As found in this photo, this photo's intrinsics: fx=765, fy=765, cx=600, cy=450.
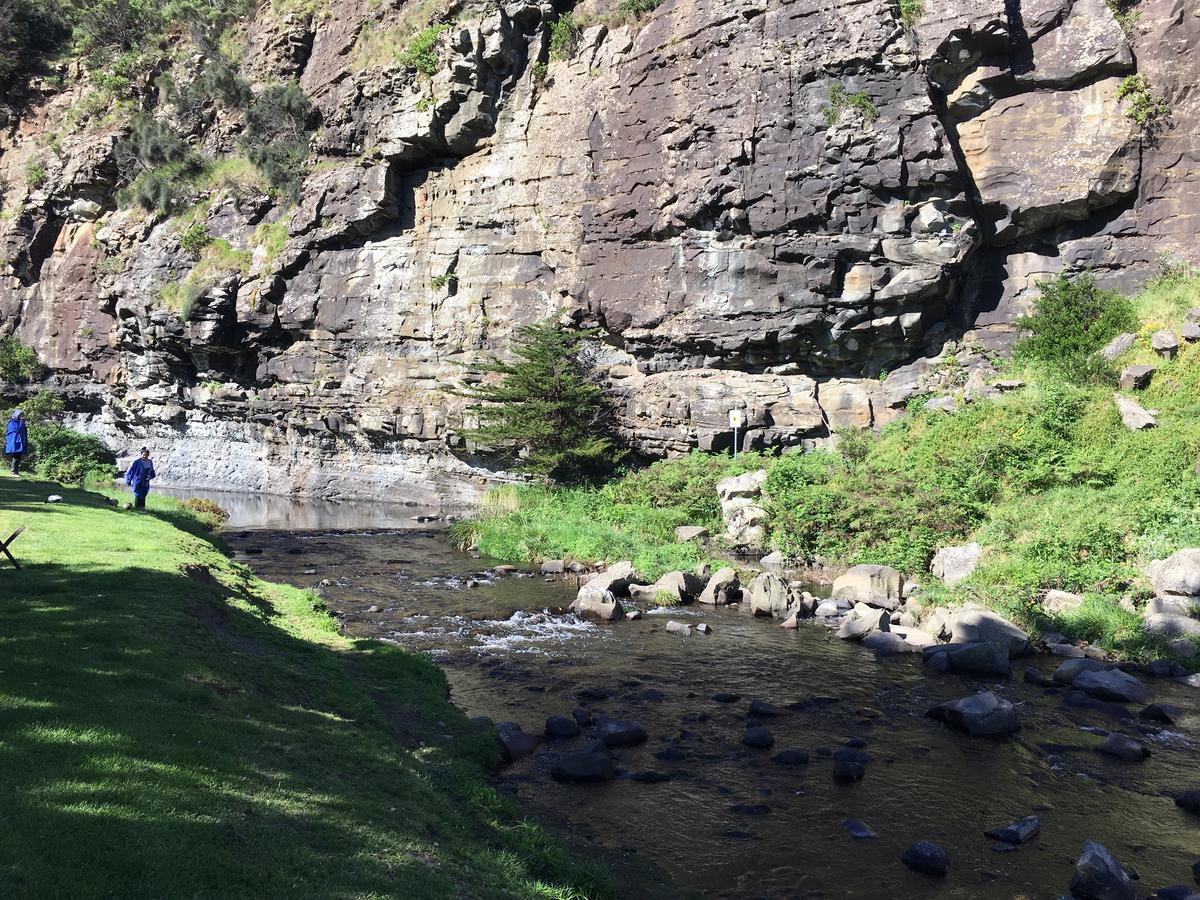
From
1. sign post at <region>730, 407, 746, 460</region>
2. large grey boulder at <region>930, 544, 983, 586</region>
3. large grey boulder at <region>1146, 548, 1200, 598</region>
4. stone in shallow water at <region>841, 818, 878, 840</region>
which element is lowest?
stone in shallow water at <region>841, 818, 878, 840</region>

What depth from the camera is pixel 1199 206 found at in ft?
77.3

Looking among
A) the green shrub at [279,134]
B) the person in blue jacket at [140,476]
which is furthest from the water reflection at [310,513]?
the green shrub at [279,134]

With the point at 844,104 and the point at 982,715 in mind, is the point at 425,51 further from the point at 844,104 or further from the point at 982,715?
the point at 982,715

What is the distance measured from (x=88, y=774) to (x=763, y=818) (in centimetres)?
592

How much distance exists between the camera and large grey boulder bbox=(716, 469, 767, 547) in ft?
66.6

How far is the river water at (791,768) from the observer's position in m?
6.86

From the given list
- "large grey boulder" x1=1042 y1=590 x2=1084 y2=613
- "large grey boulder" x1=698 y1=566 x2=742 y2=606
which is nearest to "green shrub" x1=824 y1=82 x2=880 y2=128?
"large grey boulder" x1=698 y1=566 x2=742 y2=606

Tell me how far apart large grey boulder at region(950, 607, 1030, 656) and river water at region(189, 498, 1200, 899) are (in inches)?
18.9

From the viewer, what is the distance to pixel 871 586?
16297mm

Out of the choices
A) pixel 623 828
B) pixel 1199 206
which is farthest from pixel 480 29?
pixel 623 828

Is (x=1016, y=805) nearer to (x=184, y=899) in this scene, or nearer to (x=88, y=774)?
(x=184, y=899)

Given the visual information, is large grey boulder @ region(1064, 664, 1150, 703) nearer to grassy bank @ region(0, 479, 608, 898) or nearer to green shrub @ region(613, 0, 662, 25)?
grassy bank @ region(0, 479, 608, 898)

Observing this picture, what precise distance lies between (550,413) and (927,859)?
21.2 m

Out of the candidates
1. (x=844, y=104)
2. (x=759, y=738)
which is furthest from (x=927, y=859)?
(x=844, y=104)
